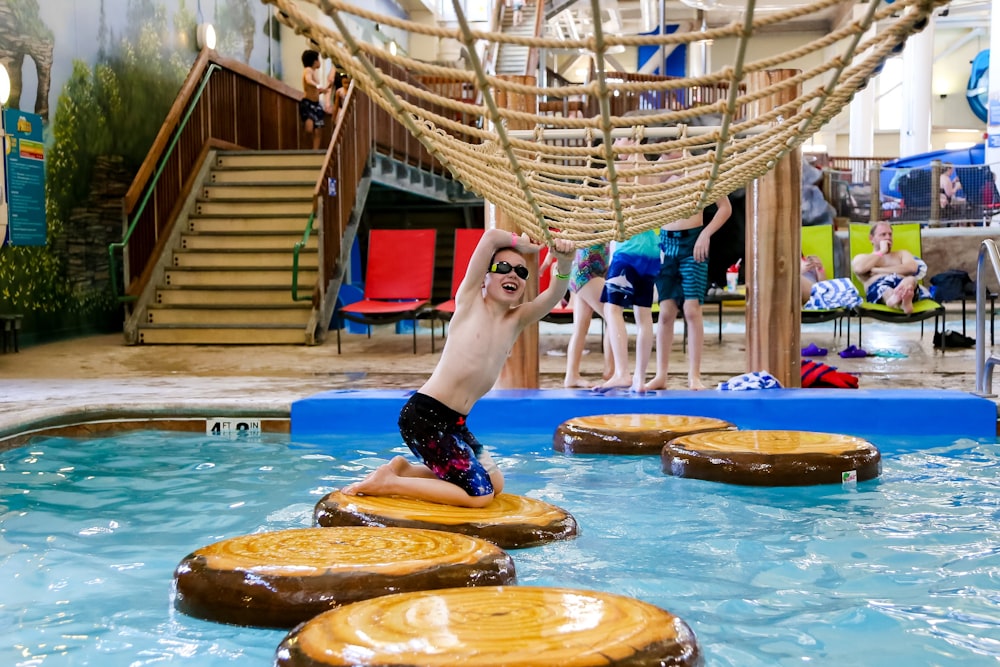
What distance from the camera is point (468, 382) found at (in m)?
3.62

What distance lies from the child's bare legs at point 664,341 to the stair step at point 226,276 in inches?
212

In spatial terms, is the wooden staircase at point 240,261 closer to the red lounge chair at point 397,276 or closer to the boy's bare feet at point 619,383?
the red lounge chair at point 397,276

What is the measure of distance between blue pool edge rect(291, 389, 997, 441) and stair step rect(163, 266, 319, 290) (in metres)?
A: 5.09

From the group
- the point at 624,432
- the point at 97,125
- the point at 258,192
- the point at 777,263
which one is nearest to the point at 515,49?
the point at 258,192

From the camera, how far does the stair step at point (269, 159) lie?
12.1 m

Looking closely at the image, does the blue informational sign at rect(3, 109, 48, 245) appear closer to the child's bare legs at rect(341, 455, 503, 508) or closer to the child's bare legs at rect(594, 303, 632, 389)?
the child's bare legs at rect(594, 303, 632, 389)

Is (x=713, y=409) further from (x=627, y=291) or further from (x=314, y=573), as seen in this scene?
(x=314, y=573)

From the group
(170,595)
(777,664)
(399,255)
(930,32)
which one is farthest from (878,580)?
(930,32)

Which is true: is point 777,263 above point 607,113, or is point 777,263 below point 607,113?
below

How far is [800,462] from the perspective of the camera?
4.22 meters

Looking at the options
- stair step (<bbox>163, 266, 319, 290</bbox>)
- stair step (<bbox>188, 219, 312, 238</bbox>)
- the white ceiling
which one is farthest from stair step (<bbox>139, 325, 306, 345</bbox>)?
the white ceiling

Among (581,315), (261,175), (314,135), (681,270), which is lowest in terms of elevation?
(581,315)

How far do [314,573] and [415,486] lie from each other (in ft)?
3.24

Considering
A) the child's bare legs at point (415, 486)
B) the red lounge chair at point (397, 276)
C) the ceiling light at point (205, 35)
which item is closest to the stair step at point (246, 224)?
the red lounge chair at point (397, 276)
